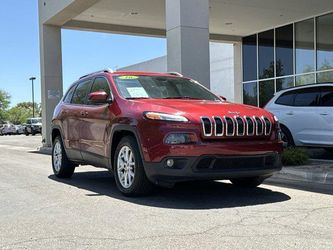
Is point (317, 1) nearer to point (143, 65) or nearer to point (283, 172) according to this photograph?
point (283, 172)

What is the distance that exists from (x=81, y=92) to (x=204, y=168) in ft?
11.9

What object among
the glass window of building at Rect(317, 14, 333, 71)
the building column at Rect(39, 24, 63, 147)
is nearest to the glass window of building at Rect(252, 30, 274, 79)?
the glass window of building at Rect(317, 14, 333, 71)

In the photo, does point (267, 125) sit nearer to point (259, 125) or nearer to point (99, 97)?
point (259, 125)

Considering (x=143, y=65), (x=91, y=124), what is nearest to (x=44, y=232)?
(x=91, y=124)

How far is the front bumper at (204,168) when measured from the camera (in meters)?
6.27

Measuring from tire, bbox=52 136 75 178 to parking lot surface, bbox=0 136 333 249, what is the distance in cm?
115

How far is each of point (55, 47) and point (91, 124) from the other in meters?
13.9

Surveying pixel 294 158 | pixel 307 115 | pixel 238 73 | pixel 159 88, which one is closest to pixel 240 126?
pixel 159 88

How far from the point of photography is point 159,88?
7.70 metres

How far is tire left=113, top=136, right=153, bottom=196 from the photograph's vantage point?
6703 mm

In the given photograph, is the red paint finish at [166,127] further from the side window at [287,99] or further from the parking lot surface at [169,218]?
the side window at [287,99]

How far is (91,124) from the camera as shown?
26.6 ft

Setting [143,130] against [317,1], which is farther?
[317,1]

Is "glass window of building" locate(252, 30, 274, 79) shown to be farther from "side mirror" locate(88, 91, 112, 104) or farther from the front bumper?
the front bumper
